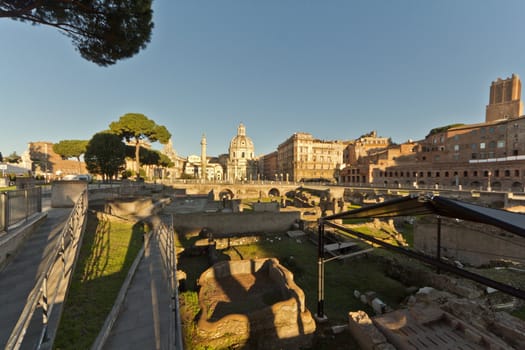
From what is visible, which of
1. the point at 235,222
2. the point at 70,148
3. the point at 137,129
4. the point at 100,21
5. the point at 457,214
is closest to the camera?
the point at 457,214

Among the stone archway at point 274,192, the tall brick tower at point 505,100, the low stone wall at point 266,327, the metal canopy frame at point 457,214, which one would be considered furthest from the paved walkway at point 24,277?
the tall brick tower at point 505,100

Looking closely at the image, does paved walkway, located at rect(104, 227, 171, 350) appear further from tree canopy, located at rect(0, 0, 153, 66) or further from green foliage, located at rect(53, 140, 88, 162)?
green foliage, located at rect(53, 140, 88, 162)

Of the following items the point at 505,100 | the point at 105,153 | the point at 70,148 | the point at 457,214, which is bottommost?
the point at 457,214

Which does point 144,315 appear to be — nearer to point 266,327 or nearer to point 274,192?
point 266,327

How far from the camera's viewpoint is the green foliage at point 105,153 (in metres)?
24.3

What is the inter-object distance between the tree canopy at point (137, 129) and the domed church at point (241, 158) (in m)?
69.0

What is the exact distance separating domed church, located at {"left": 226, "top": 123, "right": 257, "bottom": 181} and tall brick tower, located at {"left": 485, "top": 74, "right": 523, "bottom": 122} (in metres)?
94.7

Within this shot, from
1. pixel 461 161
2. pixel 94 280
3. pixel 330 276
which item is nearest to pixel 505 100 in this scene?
pixel 461 161

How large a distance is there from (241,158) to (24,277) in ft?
333

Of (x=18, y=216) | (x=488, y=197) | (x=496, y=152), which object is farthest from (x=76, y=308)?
(x=496, y=152)

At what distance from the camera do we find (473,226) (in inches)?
539

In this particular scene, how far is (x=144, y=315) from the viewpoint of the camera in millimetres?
4895

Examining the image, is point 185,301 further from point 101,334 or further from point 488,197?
point 488,197

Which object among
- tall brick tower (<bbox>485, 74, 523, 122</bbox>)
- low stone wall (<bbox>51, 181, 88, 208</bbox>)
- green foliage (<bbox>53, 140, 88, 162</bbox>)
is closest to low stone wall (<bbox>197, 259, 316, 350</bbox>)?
low stone wall (<bbox>51, 181, 88, 208</bbox>)
